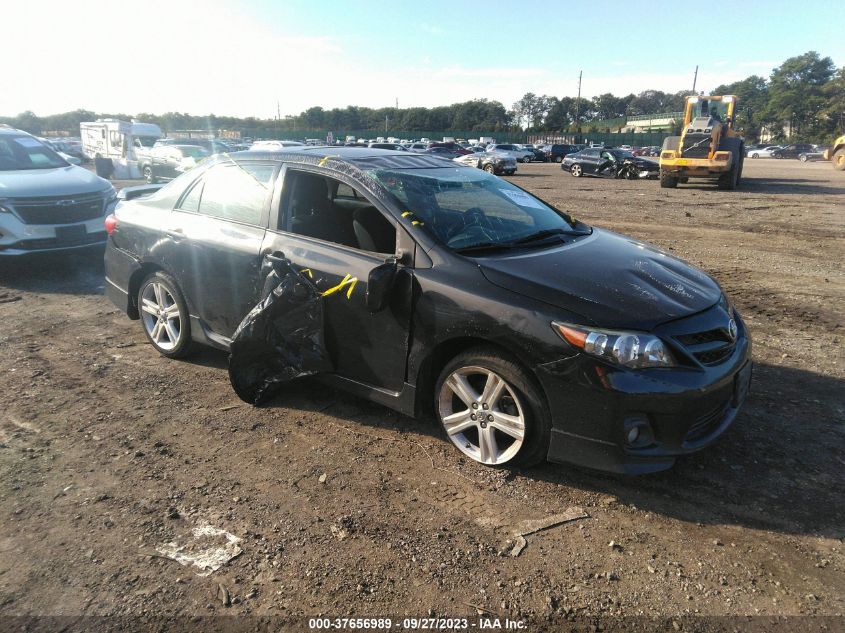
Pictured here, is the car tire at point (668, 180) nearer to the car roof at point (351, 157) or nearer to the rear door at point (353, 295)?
the car roof at point (351, 157)

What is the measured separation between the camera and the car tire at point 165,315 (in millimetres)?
4598

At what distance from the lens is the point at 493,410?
315cm

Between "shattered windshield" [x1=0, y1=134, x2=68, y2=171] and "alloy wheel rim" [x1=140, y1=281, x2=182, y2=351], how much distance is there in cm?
480

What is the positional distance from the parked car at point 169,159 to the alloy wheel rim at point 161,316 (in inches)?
641

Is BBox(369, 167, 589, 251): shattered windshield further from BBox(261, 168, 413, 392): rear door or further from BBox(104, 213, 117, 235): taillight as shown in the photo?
BBox(104, 213, 117, 235): taillight

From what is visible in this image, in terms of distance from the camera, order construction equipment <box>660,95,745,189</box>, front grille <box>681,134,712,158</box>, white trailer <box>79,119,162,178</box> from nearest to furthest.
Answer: construction equipment <box>660,95,745,189</box>
front grille <box>681,134,712,158</box>
white trailer <box>79,119,162,178</box>

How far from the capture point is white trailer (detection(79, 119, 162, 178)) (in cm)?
2389

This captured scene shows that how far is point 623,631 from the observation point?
222 centimetres

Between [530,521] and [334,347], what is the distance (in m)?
1.59

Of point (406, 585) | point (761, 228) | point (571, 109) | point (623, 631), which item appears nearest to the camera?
point (623, 631)

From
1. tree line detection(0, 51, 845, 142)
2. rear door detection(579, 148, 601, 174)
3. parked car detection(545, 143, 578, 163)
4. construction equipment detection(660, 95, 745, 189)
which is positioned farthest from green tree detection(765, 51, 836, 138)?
construction equipment detection(660, 95, 745, 189)

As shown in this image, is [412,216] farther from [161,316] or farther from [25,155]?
[25,155]

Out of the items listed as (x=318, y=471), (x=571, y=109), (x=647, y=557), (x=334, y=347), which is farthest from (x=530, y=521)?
(x=571, y=109)

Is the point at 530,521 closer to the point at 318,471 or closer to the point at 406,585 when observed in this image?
the point at 406,585
